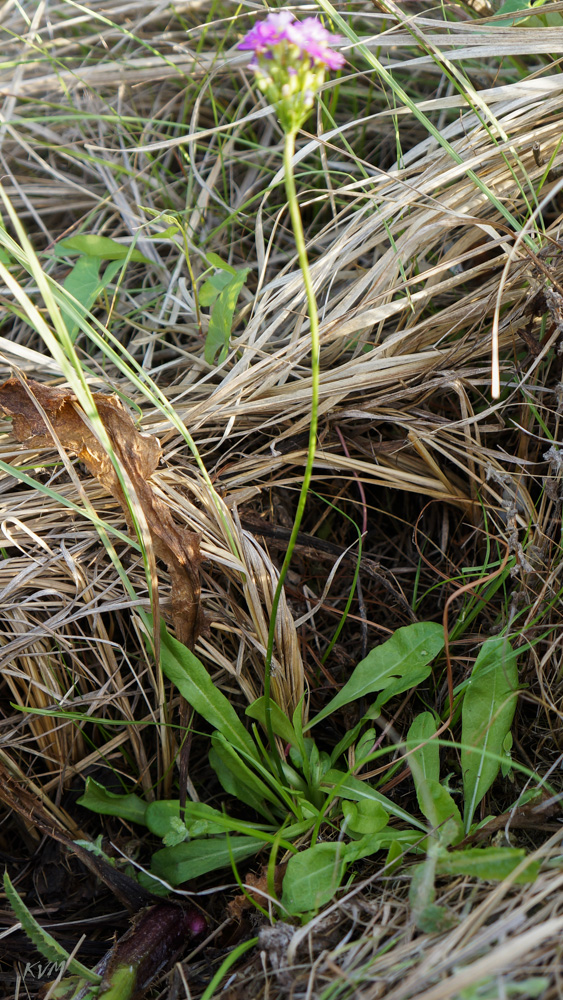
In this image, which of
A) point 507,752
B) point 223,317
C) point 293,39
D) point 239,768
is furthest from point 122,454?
point 507,752

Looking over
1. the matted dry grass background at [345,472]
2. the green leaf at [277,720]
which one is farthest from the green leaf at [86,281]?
the green leaf at [277,720]

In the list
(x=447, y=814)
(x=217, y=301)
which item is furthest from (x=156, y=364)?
(x=447, y=814)

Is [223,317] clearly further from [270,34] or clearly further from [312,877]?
[312,877]

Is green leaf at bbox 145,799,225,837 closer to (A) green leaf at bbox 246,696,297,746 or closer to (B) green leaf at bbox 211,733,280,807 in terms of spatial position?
(B) green leaf at bbox 211,733,280,807

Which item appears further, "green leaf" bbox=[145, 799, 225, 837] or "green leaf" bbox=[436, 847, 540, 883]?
"green leaf" bbox=[145, 799, 225, 837]

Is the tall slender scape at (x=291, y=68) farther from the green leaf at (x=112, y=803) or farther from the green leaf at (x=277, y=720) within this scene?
the green leaf at (x=112, y=803)

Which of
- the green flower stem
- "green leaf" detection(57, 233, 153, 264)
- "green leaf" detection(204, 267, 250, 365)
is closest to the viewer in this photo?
the green flower stem

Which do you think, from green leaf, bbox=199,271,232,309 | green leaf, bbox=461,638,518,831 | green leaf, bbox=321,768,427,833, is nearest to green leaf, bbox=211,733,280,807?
green leaf, bbox=321,768,427,833
